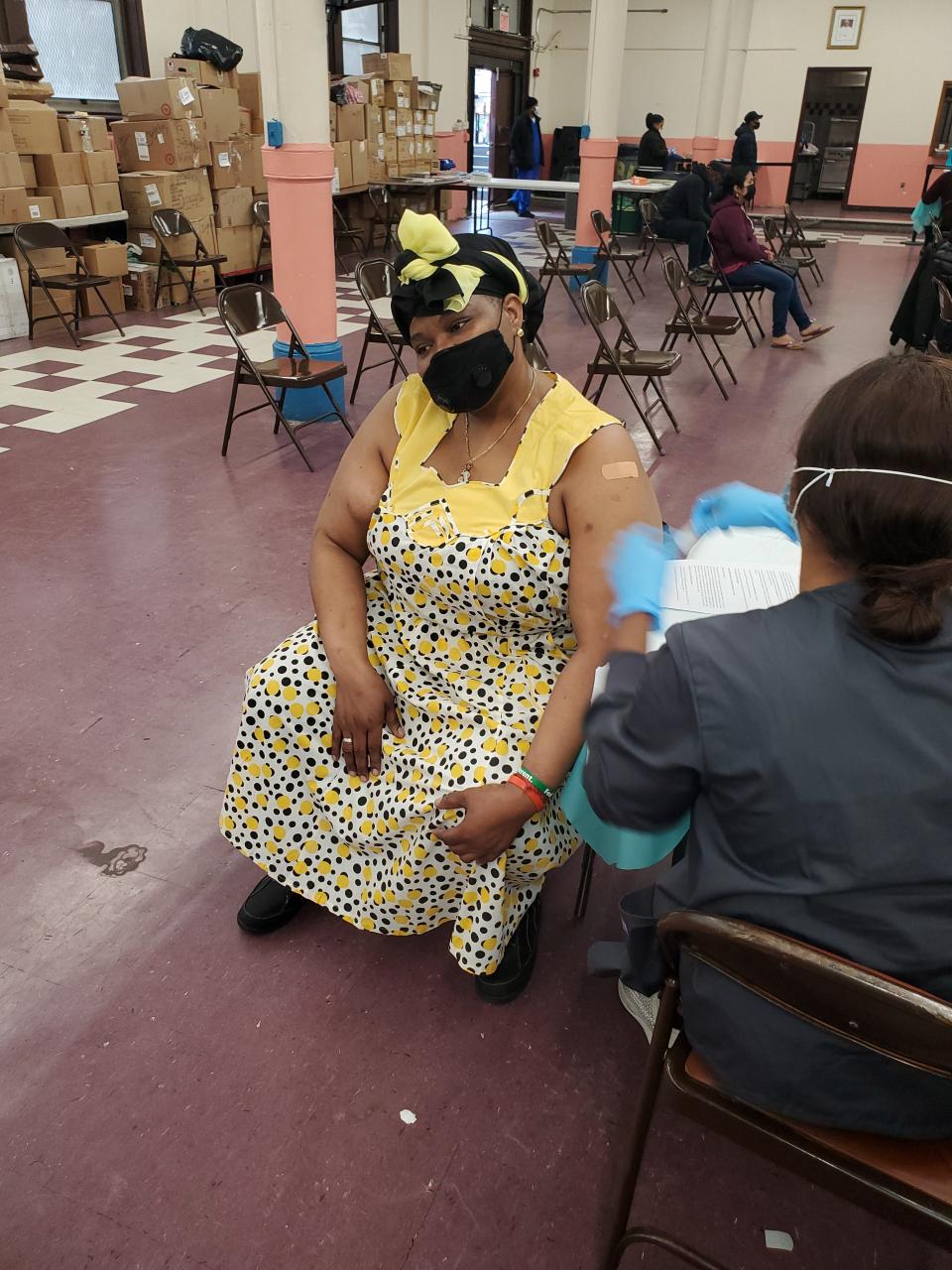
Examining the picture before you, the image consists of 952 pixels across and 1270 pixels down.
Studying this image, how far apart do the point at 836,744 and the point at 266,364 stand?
4307 millimetres

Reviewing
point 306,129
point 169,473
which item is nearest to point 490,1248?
point 169,473

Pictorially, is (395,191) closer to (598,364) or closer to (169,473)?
(598,364)

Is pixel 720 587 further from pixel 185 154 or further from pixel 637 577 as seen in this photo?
pixel 185 154

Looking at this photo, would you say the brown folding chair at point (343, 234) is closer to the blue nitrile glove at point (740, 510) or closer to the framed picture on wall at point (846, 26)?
the blue nitrile glove at point (740, 510)

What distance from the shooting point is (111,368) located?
19.9 ft

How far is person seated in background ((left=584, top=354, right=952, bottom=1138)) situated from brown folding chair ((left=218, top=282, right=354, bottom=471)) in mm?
3644

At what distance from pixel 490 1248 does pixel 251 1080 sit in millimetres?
491

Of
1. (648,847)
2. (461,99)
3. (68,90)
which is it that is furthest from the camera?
(461,99)

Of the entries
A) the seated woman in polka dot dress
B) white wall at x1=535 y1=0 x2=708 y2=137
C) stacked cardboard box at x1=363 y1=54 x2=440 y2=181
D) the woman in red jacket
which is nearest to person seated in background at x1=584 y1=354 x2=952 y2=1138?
the seated woman in polka dot dress

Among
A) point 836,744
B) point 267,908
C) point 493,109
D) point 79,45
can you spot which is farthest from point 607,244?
point 493,109

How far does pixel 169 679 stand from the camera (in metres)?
2.71

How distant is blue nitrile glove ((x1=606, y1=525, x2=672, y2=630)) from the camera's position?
1307 millimetres

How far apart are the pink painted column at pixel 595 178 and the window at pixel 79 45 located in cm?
442

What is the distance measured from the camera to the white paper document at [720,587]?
1.39 m
